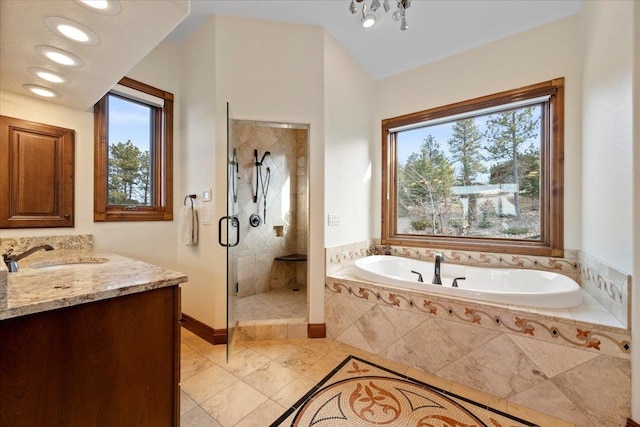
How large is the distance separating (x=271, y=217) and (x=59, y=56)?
2.62 m

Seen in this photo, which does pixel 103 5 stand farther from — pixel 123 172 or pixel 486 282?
pixel 486 282

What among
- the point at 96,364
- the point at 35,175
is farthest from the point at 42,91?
the point at 96,364

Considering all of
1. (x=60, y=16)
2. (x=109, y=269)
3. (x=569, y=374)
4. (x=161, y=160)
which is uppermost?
(x=60, y=16)

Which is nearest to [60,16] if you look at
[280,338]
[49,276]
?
[49,276]

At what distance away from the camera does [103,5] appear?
41.2 inches

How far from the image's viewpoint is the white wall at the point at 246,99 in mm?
2297

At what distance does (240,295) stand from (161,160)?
6.18ft

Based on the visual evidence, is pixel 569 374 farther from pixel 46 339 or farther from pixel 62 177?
pixel 62 177

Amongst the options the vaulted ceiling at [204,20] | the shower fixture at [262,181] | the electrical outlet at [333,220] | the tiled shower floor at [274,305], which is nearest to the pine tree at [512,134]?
the vaulted ceiling at [204,20]

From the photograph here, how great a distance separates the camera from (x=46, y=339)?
838 millimetres

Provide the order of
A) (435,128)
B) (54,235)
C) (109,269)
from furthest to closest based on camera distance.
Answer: (435,128) → (54,235) → (109,269)

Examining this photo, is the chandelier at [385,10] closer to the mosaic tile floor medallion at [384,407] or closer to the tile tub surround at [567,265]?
the tile tub surround at [567,265]

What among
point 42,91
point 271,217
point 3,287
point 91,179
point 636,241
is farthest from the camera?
point 271,217

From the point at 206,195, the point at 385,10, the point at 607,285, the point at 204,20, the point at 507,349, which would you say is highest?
the point at 204,20
